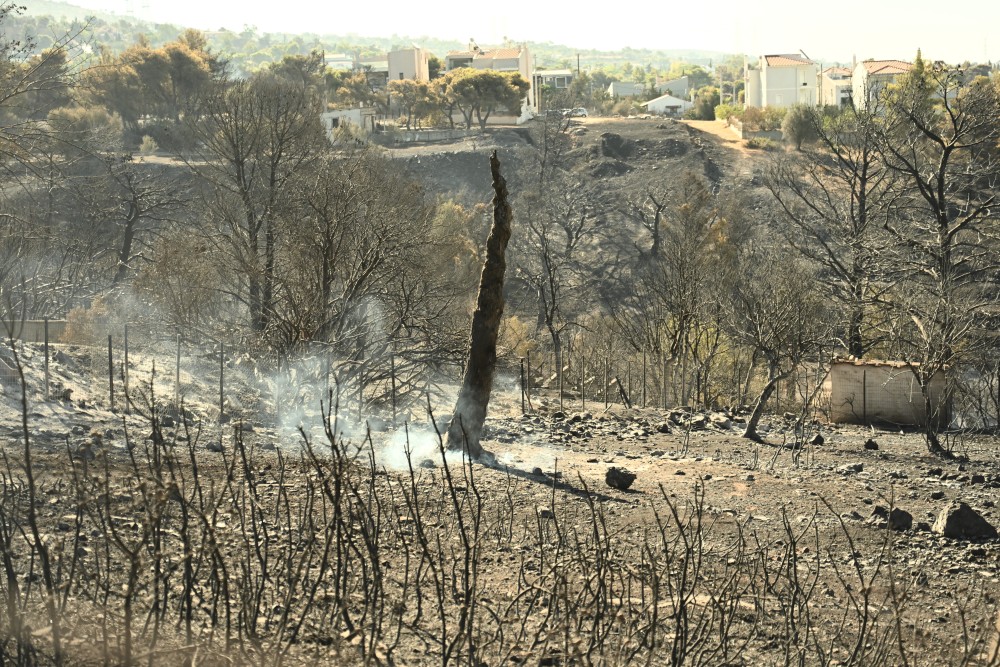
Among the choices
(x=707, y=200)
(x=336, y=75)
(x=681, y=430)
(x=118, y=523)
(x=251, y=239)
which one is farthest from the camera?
(x=336, y=75)

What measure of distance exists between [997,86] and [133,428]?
5028cm

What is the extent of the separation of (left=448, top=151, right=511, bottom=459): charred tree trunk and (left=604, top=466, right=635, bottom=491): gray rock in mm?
1820

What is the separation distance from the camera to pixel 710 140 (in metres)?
66.9

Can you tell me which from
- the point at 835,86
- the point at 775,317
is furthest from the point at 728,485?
the point at 835,86

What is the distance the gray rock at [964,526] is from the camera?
9766mm

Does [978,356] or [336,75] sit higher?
Answer: [336,75]

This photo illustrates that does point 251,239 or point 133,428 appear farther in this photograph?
point 251,239

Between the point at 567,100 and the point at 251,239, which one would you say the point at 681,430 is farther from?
the point at 567,100

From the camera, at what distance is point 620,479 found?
11320mm

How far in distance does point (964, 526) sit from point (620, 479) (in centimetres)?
322

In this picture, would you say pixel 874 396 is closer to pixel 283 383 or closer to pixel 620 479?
pixel 620 479

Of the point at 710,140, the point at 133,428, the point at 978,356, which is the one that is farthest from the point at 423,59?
the point at 133,428


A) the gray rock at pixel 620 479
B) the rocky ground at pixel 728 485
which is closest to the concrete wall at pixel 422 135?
the rocky ground at pixel 728 485

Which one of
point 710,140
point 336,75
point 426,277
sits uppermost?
point 336,75
